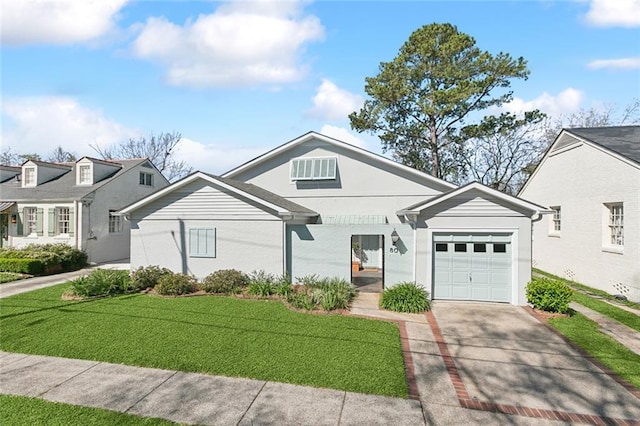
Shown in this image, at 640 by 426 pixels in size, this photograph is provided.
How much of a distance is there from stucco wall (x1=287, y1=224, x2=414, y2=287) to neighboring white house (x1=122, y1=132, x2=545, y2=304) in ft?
0.14

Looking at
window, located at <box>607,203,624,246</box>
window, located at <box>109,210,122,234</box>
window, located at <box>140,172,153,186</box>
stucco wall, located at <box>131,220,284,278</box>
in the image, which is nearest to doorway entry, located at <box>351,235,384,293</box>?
stucco wall, located at <box>131,220,284,278</box>

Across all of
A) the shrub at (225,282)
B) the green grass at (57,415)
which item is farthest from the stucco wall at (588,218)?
the green grass at (57,415)

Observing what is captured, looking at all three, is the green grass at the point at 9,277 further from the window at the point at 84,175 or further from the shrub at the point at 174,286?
the shrub at the point at 174,286

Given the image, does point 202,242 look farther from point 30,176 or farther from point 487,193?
point 30,176

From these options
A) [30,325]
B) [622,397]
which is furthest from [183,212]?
[622,397]

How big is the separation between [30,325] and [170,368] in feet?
18.6

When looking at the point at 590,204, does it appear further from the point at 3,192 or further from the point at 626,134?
the point at 3,192

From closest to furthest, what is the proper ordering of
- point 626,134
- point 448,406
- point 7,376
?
point 448,406, point 7,376, point 626,134

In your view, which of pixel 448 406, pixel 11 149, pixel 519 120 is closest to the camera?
pixel 448 406

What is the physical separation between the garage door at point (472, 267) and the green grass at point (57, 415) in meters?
10.4

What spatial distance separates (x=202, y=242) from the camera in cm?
1486

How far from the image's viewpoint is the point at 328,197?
17203 mm

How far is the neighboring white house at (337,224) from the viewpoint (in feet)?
40.9

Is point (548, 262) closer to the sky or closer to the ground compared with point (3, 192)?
closer to the ground
